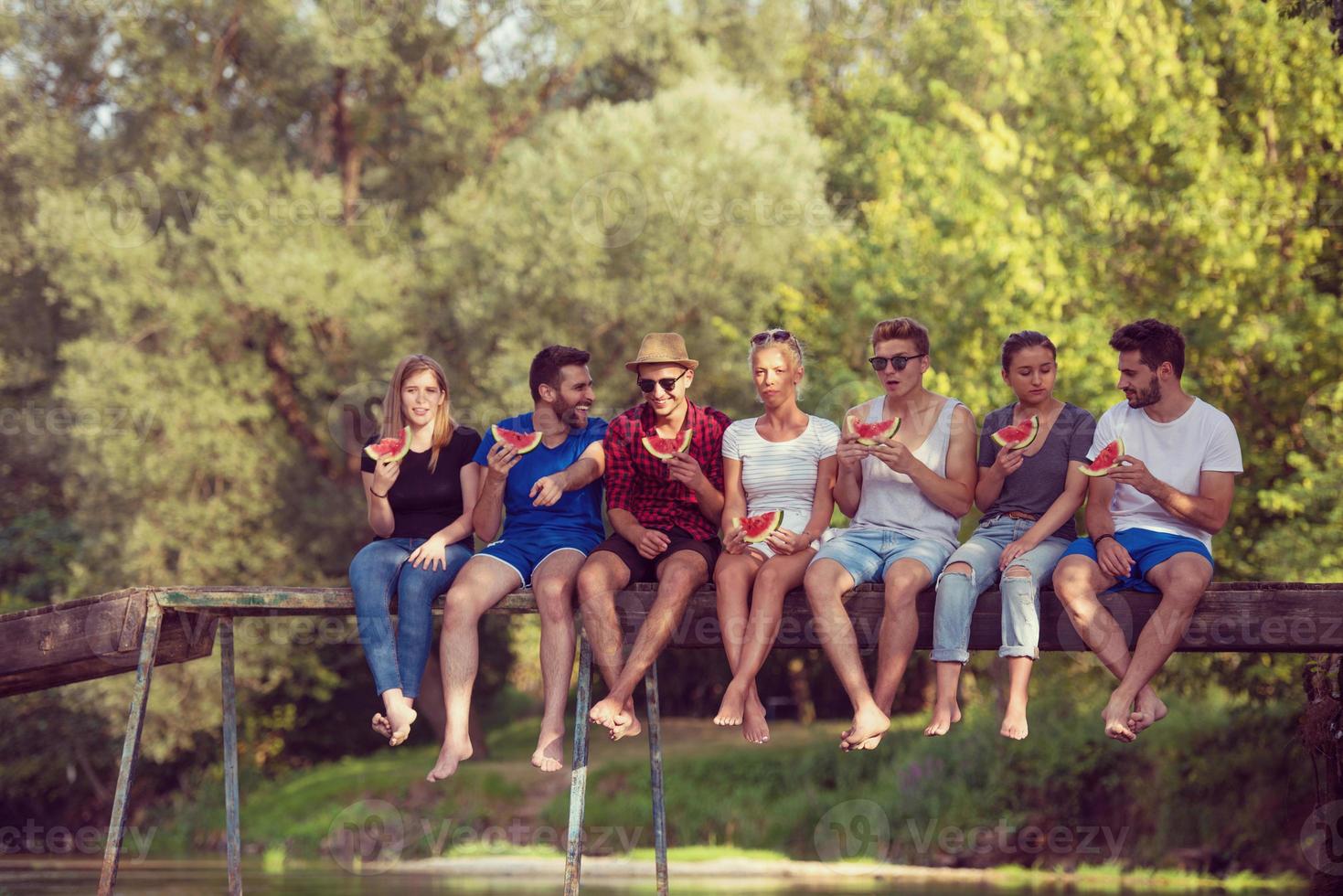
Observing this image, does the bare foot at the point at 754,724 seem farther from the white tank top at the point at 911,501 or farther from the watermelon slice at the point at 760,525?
the white tank top at the point at 911,501

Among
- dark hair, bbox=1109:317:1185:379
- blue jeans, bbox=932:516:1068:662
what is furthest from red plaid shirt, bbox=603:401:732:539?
dark hair, bbox=1109:317:1185:379

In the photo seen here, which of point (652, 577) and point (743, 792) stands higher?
point (652, 577)

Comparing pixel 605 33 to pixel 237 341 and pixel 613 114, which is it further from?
pixel 237 341

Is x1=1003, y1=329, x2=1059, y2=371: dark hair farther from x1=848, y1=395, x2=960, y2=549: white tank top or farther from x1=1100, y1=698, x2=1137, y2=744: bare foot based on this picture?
x1=1100, y1=698, x2=1137, y2=744: bare foot

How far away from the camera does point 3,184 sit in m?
25.2

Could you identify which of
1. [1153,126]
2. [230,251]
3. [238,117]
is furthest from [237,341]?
[1153,126]

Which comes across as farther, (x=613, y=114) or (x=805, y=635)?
(x=613, y=114)

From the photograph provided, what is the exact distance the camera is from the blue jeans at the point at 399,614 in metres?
8.16

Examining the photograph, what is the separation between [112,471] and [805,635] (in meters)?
17.2

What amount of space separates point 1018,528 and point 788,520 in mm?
1171

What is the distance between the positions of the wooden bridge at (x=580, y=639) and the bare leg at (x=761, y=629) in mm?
161

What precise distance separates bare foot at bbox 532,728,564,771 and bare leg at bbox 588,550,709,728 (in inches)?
11.9

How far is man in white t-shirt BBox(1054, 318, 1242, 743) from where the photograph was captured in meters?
7.44

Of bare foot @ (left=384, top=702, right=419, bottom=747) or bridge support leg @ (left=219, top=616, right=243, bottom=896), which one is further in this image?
bridge support leg @ (left=219, top=616, right=243, bottom=896)
